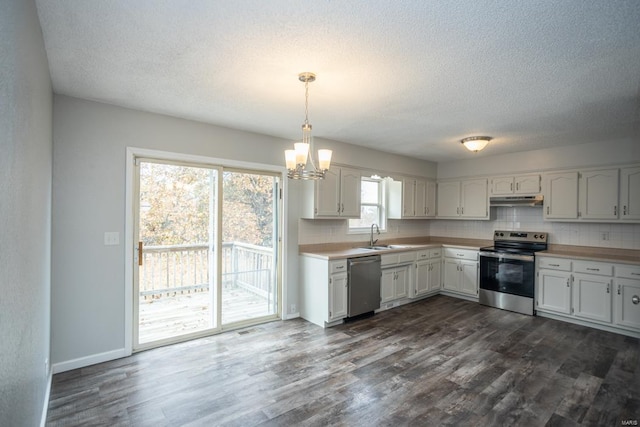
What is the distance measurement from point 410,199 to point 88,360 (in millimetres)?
4895

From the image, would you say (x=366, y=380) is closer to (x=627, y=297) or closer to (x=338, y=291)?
(x=338, y=291)

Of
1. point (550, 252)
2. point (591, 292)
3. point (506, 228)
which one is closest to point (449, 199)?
point (506, 228)

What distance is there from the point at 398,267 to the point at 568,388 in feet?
8.17

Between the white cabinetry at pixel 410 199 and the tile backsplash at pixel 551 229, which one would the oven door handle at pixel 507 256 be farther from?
the white cabinetry at pixel 410 199

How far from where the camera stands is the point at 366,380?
2.76 metres

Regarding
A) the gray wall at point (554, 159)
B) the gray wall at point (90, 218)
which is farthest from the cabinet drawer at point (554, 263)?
the gray wall at point (90, 218)

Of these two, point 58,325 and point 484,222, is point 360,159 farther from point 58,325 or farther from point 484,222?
point 58,325

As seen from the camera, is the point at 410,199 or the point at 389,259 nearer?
the point at 389,259

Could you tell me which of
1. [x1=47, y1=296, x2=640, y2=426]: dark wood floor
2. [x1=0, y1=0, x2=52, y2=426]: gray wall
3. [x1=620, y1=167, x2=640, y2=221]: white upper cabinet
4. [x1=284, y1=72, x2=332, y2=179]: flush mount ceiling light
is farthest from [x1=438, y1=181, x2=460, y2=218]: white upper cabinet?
[x1=0, y1=0, x2=52, y2=426]: gray wall

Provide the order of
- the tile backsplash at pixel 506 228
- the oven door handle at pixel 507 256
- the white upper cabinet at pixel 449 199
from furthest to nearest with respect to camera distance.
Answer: the white upper cabinet at pixel 449 199, the oven door handle at pixel 507 256, the tile backsplash at pixel 506 228

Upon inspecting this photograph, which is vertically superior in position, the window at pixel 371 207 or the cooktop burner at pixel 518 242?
the window at pixel 371 207

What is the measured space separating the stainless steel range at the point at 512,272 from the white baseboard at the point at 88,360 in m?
4.90

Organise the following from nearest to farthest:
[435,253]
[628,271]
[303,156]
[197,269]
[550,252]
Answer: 1. [303,156]
2. [197,269]
3. [628,271]
4. [550,252]
5. [435,253]

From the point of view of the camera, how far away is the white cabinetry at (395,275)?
4672 mm
